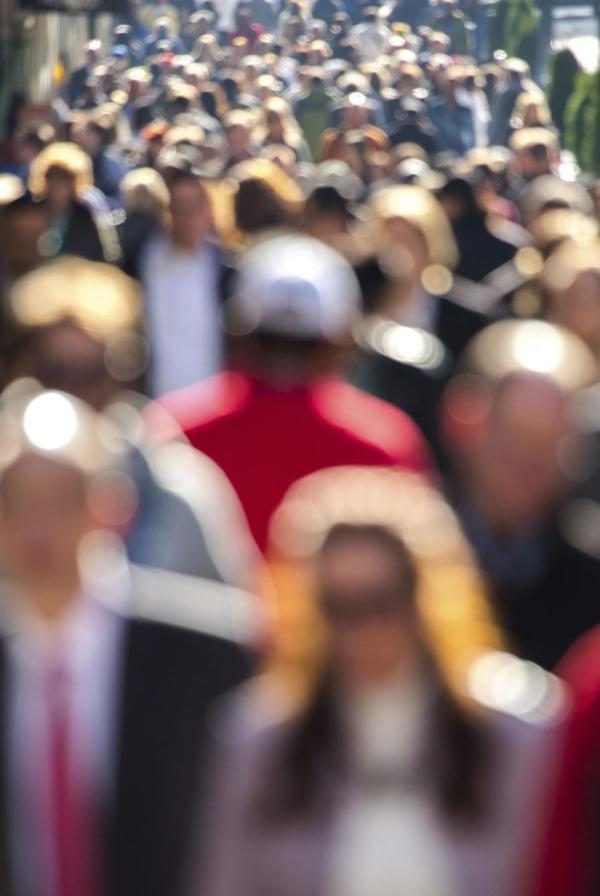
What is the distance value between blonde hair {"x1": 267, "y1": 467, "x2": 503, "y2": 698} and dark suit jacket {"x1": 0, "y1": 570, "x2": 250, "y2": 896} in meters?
0.17

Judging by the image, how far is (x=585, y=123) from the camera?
74.2 feet

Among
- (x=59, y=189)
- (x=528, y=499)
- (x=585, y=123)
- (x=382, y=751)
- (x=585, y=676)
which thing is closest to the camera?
(x=382, y=751)

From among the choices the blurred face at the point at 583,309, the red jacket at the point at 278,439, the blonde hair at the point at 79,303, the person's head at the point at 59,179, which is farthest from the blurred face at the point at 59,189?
the red jacket at the point at 278,439

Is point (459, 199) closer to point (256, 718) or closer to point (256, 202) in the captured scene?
point (256, 202)

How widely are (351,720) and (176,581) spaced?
28.4 inches

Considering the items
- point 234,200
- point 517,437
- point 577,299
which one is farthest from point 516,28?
point 517,437

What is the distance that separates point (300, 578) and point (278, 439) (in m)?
1.82

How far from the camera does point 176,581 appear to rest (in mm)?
4172

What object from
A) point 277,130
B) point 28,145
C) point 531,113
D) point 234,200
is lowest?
point 531,113

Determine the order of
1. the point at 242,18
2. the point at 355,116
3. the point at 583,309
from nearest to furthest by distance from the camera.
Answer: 1. the point at 583,309
2. the point at 355,116
3. the point at 242,18

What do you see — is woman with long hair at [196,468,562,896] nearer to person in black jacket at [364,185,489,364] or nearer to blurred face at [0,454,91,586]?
blurred face at [0,454,91,586]

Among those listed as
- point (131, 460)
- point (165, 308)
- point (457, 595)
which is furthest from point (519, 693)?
point (165, 308)

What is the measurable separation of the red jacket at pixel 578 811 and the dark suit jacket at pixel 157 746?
485 millimetres

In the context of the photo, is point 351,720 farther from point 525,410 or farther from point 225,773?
point 525,410
